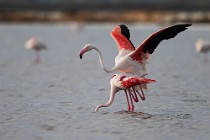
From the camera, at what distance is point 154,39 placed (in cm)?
1160

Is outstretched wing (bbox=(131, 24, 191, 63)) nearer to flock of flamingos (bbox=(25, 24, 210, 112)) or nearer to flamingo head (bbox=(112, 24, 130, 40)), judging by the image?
flock of flamingos (bbox=(25, 24, 210, 112))

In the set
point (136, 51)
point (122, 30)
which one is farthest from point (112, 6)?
point (136, 51)

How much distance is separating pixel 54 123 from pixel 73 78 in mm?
7401

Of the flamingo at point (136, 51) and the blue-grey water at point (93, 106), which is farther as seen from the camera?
the flamingo at point (136, 51)

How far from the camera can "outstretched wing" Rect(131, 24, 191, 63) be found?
37.8 ft

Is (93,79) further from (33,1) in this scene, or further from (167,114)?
(33,1)

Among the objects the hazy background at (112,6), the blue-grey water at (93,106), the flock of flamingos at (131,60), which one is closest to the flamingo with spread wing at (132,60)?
the flock of flamingos at (131,60)

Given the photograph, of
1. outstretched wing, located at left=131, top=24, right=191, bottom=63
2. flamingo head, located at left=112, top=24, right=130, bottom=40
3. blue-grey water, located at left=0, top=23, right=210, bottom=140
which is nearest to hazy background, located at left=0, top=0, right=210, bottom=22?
blue-grey water, located at left=0, top=23, right=210, bottom=140

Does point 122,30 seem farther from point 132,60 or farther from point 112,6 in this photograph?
point 112,6

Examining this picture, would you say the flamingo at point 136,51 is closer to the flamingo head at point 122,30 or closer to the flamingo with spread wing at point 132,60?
the flamingo with spread wing at point 132,60

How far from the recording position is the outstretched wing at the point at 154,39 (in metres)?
11.5

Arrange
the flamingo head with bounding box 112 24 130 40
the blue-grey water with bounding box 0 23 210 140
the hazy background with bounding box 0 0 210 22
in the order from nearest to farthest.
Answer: the blue-grey water with bounding box 0 23 210 140 → the flamingo head with bounding box 112 24 130 40 → the hazy background with bounding box 0 0 210 22

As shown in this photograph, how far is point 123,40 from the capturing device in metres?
12.3

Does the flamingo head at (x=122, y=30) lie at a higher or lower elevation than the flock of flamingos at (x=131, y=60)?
higher
